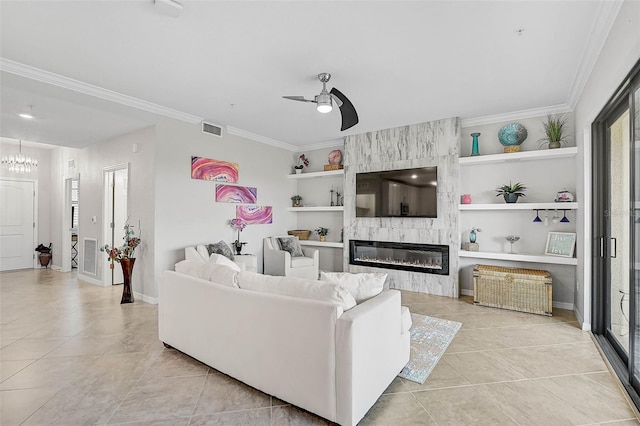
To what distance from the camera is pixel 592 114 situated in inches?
121

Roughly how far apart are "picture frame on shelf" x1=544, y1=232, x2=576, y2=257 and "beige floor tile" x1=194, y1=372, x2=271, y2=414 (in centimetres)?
412

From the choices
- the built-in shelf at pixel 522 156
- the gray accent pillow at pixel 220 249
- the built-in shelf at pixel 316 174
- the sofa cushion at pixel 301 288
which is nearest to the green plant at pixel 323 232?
the built-in shelf at pixel 316 174

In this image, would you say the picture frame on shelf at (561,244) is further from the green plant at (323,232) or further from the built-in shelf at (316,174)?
the green plant at (323,232)

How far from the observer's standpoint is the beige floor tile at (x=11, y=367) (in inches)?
96.7

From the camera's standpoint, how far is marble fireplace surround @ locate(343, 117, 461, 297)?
15.8 ft

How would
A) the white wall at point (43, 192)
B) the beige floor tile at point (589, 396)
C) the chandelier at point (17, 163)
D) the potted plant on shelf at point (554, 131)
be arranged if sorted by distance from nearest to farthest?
1. the beige floor tile at point (589, 396)
2. the potted plant on shelf at point (554, 131)
3. the chandelier at point (17, 163)
4. the white wall at point (43, 192)

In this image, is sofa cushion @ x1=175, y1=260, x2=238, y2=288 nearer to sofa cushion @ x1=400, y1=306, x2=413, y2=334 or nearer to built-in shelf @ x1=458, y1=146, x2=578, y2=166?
sofa cushion @ x1=400, y1=306, x2=413, y2=334

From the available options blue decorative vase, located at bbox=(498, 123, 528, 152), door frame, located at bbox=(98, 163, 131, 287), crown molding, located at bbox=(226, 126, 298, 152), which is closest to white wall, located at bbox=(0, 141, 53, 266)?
door frame, located at bbox=(98, 163, 131, 287)

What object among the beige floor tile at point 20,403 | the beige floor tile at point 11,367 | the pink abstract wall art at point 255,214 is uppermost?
the pink abstract wall art at point 255,214

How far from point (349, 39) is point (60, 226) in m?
7.86

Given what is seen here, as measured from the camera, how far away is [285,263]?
217 inches

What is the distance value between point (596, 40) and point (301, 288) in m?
3.17

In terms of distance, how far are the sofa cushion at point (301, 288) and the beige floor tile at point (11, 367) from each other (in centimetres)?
202

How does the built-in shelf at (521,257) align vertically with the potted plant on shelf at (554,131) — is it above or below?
below
